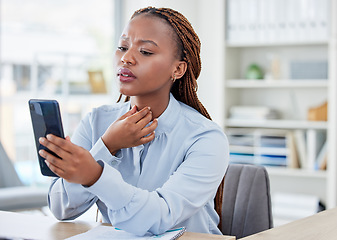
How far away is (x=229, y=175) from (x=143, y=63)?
1.86 ft

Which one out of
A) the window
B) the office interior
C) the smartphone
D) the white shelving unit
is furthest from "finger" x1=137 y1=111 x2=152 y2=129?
the window

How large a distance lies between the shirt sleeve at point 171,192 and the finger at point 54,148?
0.10m

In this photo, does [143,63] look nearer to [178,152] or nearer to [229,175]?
[178,152]

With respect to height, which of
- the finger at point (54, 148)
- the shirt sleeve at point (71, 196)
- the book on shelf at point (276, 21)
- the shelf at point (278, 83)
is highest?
the book on shelf at point (276, 21)

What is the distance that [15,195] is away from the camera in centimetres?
270

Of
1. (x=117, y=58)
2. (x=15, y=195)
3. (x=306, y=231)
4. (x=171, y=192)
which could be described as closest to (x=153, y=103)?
(x=117, y=58)

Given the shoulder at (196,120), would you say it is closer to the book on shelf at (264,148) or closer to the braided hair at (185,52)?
the braided hair at (185,52)

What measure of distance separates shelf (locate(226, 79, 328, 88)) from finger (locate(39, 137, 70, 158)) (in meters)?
2.97

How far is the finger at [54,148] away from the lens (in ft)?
3.58

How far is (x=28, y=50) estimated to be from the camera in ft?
14.2

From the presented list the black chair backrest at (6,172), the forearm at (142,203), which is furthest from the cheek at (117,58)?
the black chair backrest at (6,172)

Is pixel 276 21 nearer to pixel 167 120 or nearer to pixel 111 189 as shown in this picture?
pixel 167 120

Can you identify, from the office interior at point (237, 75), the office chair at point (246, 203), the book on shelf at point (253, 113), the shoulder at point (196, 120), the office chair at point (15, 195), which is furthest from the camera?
the book on shelf at point (253, 113)

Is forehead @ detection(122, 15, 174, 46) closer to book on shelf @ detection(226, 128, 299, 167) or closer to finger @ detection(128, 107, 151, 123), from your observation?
finger @ detection(128, 107, 151, 123)
